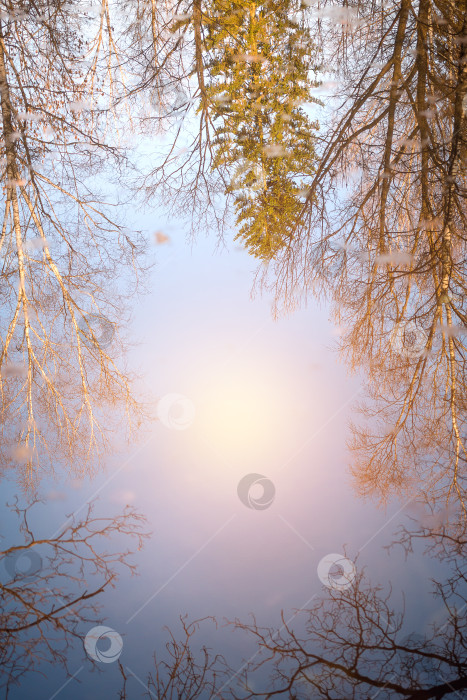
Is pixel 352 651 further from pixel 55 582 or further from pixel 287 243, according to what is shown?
pixel 287 243

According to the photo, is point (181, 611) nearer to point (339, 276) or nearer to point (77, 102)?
point (339, 276)

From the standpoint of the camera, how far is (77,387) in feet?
10.8

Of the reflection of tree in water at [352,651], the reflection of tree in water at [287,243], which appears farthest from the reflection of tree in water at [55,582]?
the reflection of tree in water at [352,651]

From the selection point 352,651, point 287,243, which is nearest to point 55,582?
point 352,651

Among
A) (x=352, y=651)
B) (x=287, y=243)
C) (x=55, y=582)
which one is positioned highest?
(x=287, y=243)

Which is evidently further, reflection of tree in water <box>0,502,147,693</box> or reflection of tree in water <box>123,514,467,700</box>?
reflection of tree in water <box>0,502,147,693</box>

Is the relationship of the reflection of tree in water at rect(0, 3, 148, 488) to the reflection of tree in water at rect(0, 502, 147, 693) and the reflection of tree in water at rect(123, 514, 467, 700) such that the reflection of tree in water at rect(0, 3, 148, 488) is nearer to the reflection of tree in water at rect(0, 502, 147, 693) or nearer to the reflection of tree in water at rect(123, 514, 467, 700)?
the reflection of tree in water at rect(0, 502, 147, 693)

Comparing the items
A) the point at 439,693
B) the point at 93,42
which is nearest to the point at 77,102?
the point at 93,42

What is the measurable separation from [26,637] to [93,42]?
478 centimetres

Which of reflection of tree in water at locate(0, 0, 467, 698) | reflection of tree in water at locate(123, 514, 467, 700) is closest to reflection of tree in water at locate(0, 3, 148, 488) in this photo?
reflection of tree in water at locate(0, 0, 467, 698)

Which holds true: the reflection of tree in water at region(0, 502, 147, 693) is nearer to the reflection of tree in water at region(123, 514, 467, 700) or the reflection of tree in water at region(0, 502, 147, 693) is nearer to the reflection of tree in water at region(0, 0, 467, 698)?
the reflection of tree in water at region(0, 0, 467, 698)

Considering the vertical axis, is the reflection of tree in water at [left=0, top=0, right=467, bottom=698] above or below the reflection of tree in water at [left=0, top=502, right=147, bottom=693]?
above

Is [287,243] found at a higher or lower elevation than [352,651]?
higher

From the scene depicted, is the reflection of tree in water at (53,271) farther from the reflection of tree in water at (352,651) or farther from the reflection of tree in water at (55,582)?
the reflection of tree in water at (352,651)
